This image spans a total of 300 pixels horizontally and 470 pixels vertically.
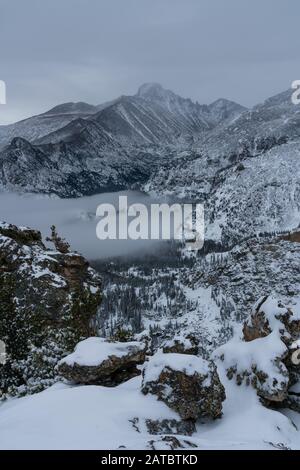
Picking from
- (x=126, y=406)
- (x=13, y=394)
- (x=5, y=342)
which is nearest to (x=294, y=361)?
(x=126, y=406)

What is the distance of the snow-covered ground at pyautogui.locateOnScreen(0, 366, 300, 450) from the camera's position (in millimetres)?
22141

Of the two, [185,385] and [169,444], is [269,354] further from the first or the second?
[169,444]

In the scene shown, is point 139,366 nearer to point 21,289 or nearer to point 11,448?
point 11,448

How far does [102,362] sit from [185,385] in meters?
6.75

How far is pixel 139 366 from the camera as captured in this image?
36969 mm

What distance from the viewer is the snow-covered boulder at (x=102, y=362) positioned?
33.1 metres

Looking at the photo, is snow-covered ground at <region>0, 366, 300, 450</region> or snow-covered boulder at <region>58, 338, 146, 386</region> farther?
snow-covered boulder at <region>58, 338, 146, 386</region>

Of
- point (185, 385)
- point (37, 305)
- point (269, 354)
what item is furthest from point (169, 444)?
point (37, 305)

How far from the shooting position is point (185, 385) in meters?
29.6

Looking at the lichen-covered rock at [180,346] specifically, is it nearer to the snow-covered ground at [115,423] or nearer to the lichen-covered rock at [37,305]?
the snow-covered ground at [115,423]

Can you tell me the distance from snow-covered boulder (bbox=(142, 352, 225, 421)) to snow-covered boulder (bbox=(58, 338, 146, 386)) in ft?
13.6

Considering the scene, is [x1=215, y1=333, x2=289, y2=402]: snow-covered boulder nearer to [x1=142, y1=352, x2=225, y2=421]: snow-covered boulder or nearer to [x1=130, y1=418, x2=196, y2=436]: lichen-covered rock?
[x1=142, y1=352, x2=225, y2=421]: snow-covered boulder

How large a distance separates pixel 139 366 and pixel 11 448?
1704 centimetres

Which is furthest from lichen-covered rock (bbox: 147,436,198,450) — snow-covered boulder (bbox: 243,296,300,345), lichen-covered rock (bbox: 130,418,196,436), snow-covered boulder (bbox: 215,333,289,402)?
snow-covered boulder (bbox: 243,296,300,345)
